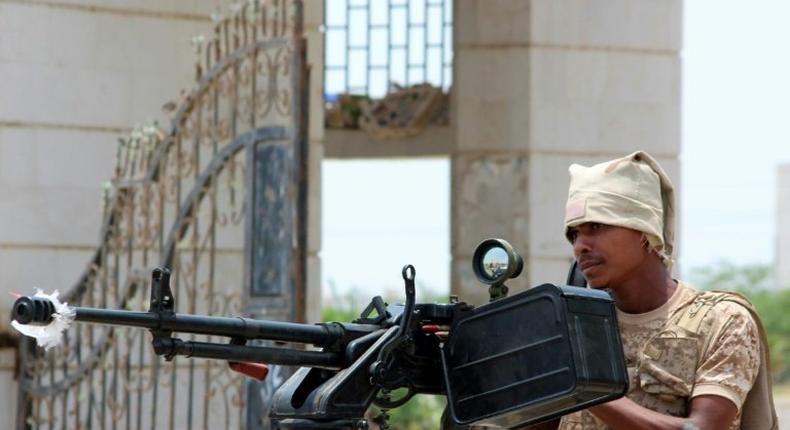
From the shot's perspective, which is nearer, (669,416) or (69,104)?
(669,416)

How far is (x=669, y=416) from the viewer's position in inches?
141

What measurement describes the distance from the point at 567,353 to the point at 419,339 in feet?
1.07

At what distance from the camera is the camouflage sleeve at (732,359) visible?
11.9ft

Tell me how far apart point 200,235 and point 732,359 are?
4189 millimetres

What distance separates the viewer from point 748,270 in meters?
41.6

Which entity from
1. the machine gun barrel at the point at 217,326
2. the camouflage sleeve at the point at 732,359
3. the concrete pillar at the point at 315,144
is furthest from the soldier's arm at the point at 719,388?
the concrete pillar at the point at 315,144

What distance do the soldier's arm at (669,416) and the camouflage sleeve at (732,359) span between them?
0.02 m

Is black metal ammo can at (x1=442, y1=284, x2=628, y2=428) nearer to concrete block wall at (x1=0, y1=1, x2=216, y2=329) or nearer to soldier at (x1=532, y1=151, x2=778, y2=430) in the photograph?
soldier at (x1=532, y1=151, x2=778, y2=430)

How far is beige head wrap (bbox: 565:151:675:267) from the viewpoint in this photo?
3.73m

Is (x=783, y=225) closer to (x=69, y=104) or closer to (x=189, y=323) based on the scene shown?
(x=69, y=104)

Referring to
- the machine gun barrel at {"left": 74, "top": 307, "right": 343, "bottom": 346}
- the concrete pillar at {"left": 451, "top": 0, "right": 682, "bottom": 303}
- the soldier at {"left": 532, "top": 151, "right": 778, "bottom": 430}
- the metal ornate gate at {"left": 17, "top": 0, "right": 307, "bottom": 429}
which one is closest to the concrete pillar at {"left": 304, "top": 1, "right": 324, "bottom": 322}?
the metal ornate gate at {"left": 17, "top": 0, "right": 307, "bottom": 429}

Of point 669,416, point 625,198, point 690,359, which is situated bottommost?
point 669,416

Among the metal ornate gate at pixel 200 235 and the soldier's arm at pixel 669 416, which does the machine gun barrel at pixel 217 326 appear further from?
the metal ornate gate at pixel 200 235

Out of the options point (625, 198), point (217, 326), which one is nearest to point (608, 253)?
point (625, 198)
